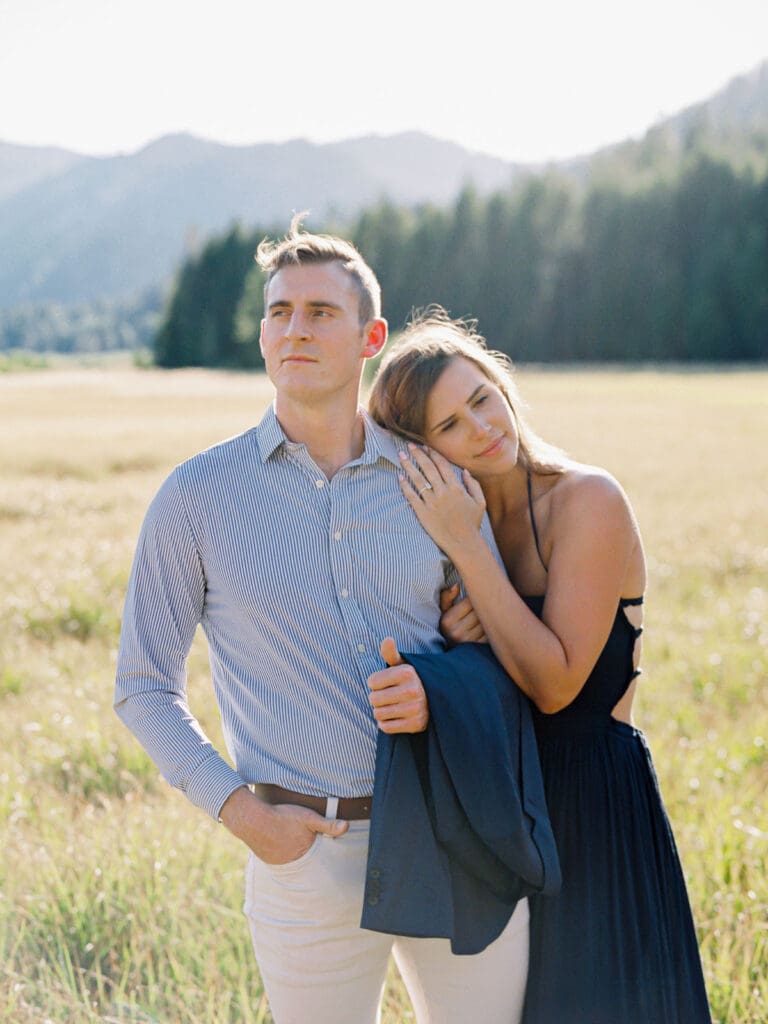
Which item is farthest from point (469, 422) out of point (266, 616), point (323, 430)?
point (266, 616)

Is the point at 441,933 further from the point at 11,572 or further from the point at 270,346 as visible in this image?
the point at 11,572

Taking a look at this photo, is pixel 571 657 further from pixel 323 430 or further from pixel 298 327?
pixel 298 327

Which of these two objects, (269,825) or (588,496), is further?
(588,496)

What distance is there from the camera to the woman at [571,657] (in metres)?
2.67

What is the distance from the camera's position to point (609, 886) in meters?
2.76

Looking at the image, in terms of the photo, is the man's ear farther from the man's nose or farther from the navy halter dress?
the navy halter dress

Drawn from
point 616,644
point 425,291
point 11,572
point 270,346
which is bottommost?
point 11,572

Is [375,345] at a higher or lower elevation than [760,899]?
higher

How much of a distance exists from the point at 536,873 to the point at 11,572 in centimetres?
866

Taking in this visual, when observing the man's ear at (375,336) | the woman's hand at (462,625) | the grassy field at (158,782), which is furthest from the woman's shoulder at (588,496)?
the grassy field at (158,782)

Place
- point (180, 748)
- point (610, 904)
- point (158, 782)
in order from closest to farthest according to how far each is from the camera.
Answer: point (180, 748), point (610, 904), point (158, 782)

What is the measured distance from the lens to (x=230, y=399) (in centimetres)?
3922

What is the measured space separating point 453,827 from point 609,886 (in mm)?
622

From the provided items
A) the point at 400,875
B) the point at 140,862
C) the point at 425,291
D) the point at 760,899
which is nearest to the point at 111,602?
the point at 140,862
